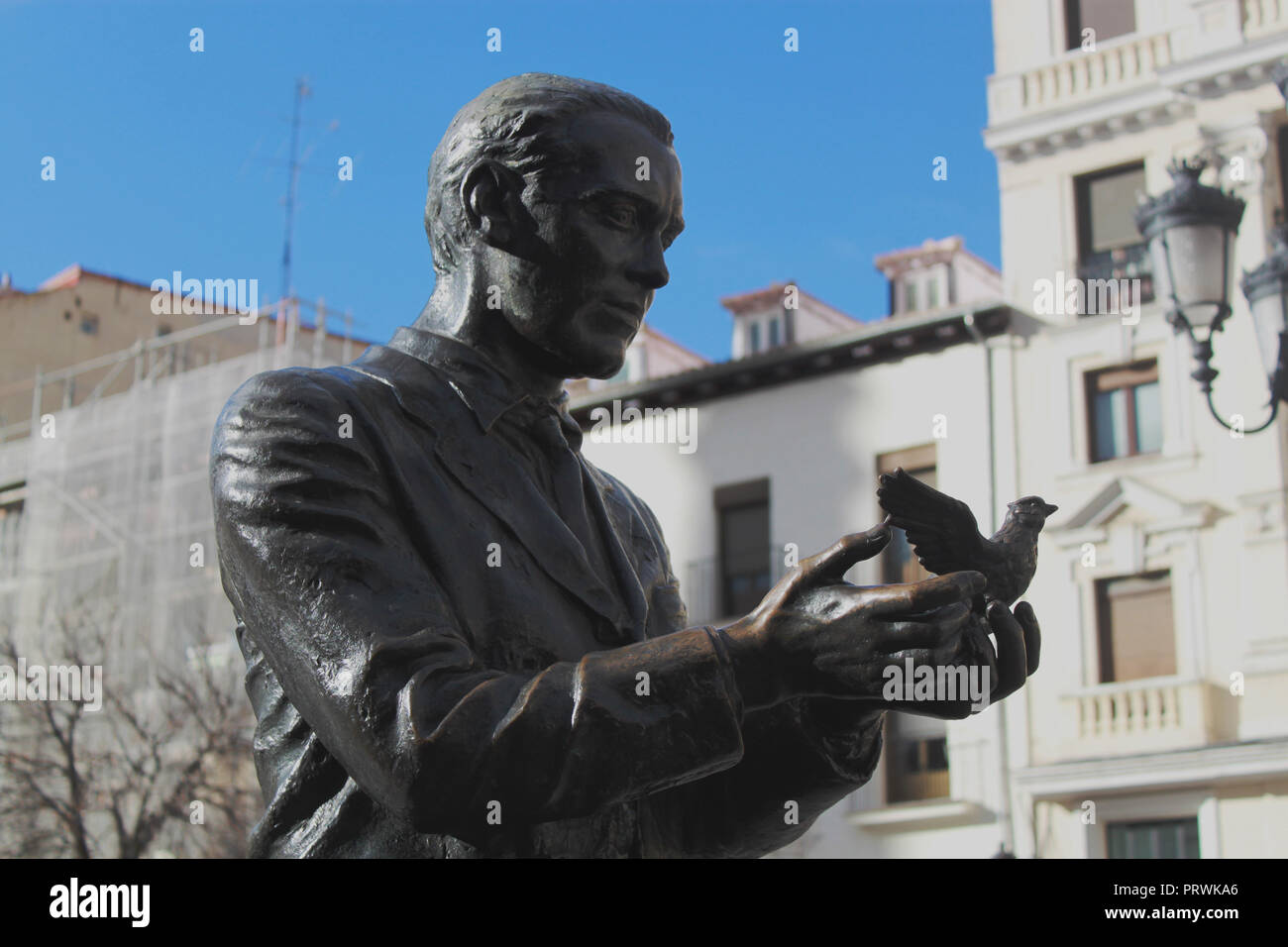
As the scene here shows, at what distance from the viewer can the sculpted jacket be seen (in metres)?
2.41

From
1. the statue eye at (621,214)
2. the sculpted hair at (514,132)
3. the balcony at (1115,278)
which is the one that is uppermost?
the balcony at (1115,278)

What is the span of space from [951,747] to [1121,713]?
7.63 feet

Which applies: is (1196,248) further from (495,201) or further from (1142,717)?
(1142,717)

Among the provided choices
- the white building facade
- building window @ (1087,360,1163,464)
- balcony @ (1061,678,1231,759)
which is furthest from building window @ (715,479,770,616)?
balcony @ (1061,678,1231,759)

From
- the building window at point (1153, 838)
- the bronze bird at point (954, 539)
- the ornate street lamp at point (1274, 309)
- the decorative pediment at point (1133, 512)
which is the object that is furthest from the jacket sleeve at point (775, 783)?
the decorative pediment at point (1133, 512)

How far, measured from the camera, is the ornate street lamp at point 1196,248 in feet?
32.2

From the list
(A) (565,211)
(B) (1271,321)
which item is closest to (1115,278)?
(B) (1271,321)

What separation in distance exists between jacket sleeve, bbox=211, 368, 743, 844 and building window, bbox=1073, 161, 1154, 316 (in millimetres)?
24134

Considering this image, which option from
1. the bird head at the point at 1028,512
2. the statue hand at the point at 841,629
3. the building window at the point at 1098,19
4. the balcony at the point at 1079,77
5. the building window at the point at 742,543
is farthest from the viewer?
the building window at the point at 742,543

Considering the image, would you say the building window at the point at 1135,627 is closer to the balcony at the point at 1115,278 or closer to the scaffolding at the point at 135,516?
the balcony at the point at 1115,278

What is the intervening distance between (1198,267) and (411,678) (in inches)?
317

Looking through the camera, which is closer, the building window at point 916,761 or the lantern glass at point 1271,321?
the lantern glass at point 1271,321
